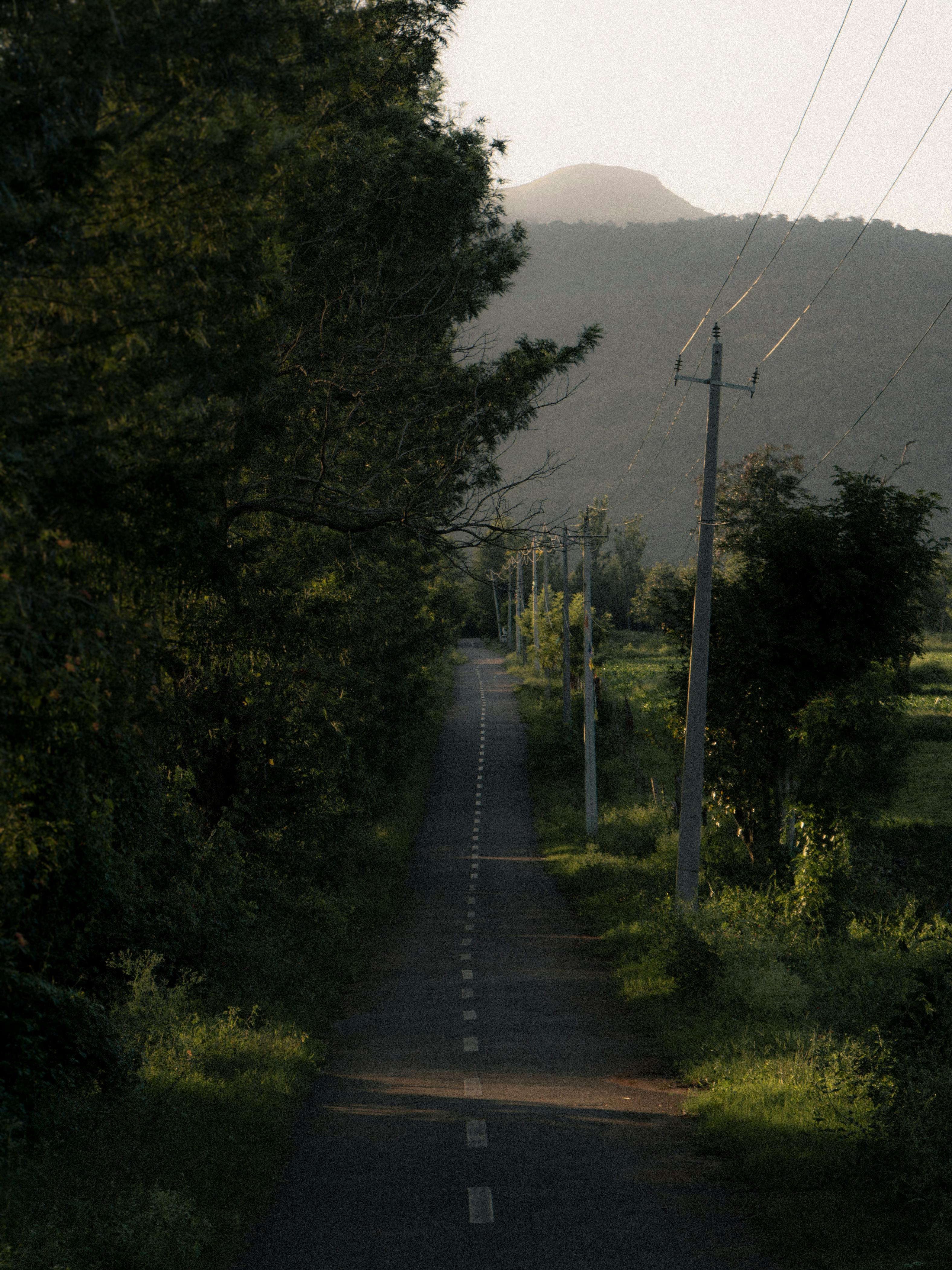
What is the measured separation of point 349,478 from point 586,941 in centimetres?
Answer: 1071

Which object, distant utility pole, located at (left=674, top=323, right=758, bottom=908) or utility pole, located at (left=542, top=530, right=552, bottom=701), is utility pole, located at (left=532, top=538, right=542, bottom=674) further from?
distant utility pole, located at (left=674, top=323, right=758, bottom=908)

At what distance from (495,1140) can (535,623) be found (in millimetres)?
62946

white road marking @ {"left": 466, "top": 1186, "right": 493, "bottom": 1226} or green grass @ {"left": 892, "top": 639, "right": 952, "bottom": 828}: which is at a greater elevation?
white road marking @ {"left": 466, "top": 1186, "right": 493, "bottom": 1226}

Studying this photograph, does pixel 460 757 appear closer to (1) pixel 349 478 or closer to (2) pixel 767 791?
(2) pixel 767 791

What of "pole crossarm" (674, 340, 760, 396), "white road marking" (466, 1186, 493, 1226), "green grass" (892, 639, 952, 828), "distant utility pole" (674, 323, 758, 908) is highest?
"pole crossarm" (674, 340, 760, 396)

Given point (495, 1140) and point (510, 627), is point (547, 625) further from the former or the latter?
point (495, 1140)

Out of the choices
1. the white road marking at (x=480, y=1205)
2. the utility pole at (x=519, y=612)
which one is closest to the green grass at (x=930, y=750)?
the white road marking at (x=480, y=1205)

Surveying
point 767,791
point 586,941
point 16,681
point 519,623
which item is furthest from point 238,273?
point 519,623

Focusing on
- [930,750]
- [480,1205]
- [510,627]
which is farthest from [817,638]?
[510,627]

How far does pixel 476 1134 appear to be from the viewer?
32.8ft

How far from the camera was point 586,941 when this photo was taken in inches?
854

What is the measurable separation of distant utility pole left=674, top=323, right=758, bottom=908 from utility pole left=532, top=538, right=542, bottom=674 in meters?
47.7

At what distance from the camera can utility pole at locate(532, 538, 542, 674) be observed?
234ft

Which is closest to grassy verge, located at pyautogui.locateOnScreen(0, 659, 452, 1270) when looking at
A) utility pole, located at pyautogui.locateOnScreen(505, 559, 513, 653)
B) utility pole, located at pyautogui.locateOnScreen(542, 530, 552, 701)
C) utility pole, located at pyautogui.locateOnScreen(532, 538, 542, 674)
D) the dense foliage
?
the dense foliage
